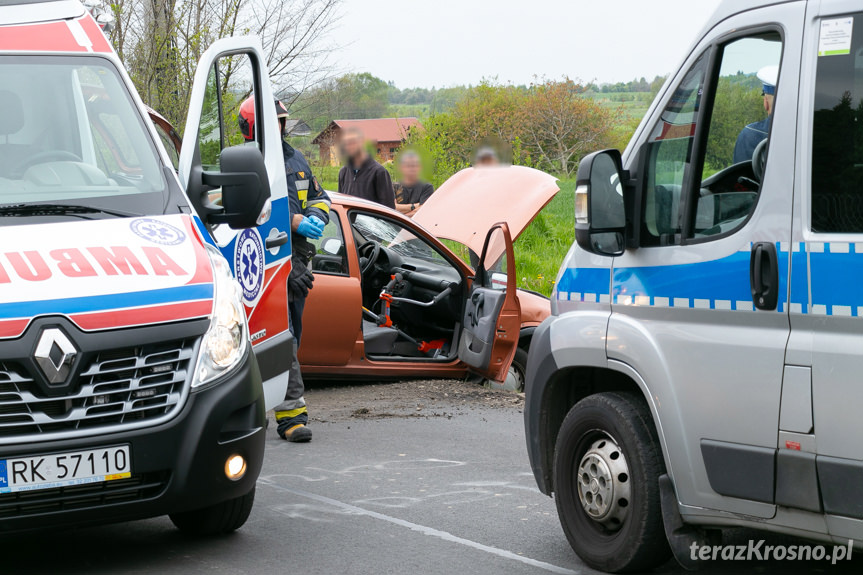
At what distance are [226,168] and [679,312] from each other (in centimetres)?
232

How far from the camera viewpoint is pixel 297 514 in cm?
553

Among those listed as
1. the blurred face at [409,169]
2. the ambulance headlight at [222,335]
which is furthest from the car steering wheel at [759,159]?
the blurred face at [409,169]

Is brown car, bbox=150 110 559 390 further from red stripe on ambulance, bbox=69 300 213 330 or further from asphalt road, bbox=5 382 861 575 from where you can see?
red stripe on ambulance, bbox=69 300 213 330

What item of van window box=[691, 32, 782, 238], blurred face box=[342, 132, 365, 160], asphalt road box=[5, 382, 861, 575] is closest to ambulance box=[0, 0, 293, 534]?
asphalt road box=[5, 382, 861, 575]

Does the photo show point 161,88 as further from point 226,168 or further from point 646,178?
point 646,178

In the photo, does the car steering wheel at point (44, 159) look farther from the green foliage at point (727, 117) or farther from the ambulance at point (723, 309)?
the green foliage at point (727, 117)

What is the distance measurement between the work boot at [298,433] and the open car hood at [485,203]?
2.28m

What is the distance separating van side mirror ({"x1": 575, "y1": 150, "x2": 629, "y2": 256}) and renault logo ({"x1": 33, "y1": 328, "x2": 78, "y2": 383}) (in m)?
1.96

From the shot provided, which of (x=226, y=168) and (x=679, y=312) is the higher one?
(x=226, y=168)

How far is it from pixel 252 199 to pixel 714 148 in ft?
7.37

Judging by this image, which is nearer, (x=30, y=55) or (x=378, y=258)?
(x=30, y=55)

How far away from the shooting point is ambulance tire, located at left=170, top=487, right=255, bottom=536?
196 inches

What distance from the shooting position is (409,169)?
1272 centimetres

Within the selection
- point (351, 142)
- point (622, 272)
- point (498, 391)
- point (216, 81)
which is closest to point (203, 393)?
point (622, 272)
